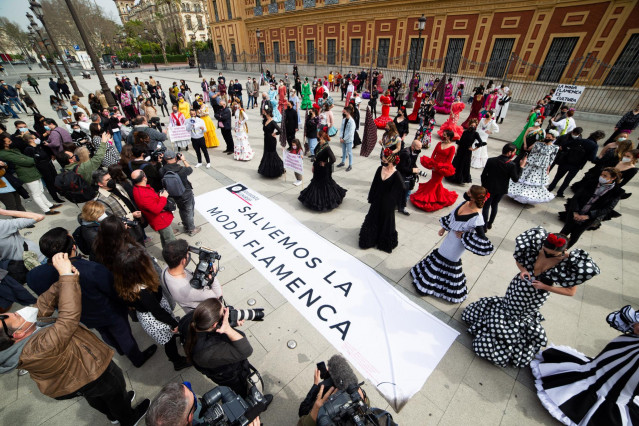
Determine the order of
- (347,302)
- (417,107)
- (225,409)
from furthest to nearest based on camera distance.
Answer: (417,107), (347,302), (225,409)

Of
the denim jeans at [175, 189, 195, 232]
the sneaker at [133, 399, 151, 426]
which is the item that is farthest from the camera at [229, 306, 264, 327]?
the denim jeans at [175, 189, 195, 232]

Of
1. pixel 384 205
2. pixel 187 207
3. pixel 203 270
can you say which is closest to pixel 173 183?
pixel 187 207

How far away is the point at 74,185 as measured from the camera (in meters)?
5.11

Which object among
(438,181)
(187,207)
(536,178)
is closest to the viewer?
(187,207)

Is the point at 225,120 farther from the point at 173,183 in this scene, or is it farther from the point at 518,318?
the point at 518,318

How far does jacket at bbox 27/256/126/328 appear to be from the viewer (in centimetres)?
263

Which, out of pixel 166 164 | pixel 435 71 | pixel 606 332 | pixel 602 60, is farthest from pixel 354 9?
pixel 606 332

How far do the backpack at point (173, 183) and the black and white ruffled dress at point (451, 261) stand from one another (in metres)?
4.69

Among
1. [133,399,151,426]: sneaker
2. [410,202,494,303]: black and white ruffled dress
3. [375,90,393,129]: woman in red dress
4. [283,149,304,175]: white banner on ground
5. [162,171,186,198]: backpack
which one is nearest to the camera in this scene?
[133,399,151,426]: sneaker

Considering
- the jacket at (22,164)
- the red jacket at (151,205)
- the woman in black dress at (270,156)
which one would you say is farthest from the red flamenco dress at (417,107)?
the jacket at (22,164)

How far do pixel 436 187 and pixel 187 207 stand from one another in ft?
19.5

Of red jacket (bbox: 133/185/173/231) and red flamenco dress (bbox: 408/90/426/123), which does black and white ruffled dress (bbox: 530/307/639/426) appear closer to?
red jacket (bbox: 133/185/173/231)

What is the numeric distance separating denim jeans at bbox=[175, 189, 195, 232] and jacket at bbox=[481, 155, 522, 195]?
6.24 metres

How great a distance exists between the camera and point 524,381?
3.32 meters
